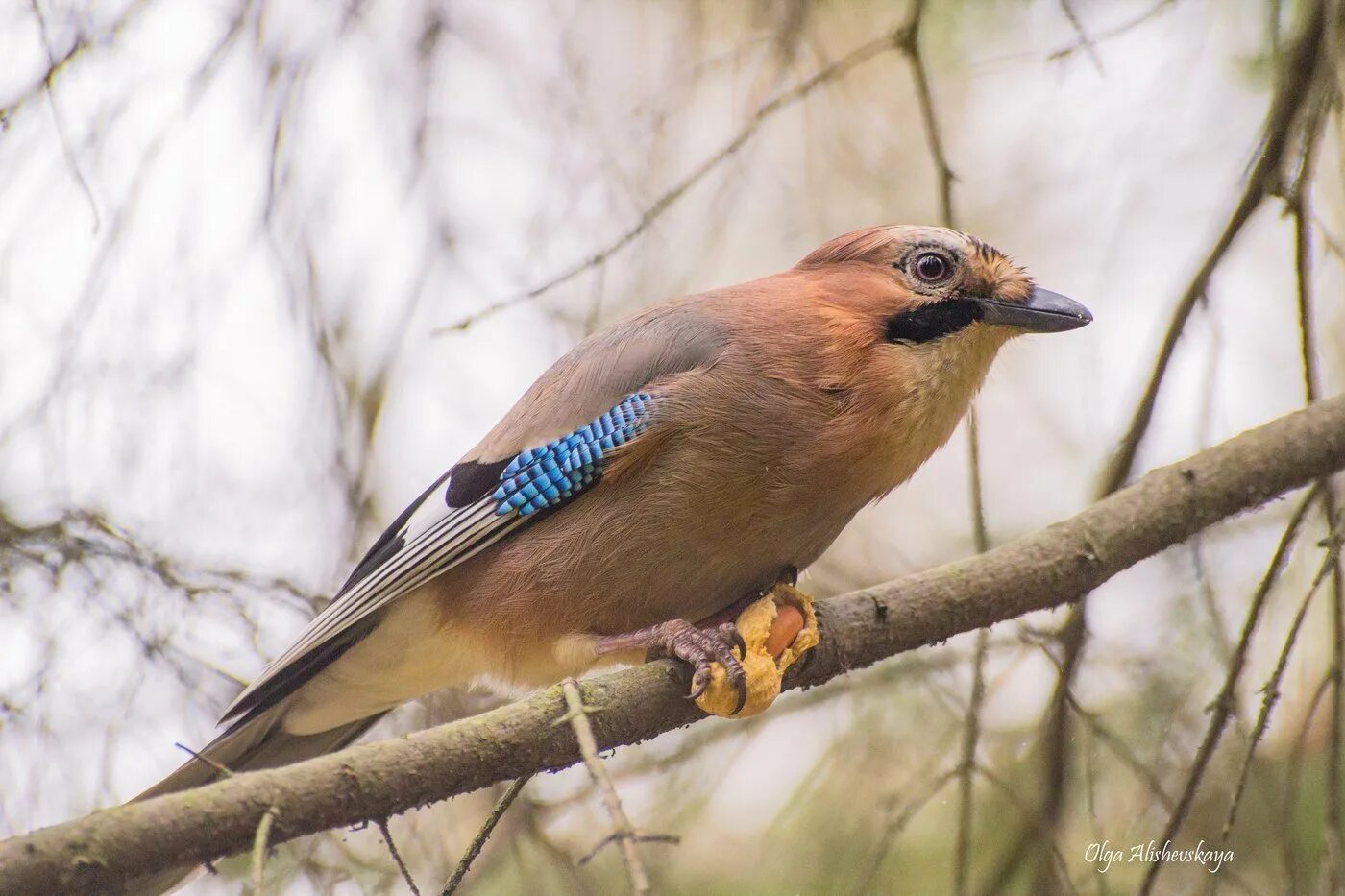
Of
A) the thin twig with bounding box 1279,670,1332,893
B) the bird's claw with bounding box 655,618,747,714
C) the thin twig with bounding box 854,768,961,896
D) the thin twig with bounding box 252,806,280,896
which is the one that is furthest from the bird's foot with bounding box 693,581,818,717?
the thin twig with bounding box 1279,670,1332,893

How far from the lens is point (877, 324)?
3754 millimetres

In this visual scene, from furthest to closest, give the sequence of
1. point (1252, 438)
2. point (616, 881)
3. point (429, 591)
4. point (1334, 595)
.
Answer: point (616, 881), point (429, 591), point (1252, 438), point (1334, 595)

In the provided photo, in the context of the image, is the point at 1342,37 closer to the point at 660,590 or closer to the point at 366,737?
the point at 660,590

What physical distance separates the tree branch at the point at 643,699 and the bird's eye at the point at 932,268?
809 millimetres

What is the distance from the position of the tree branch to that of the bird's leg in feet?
0.20

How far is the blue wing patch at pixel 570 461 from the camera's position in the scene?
367 cm

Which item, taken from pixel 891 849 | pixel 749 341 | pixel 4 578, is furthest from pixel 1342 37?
pixel 4 578

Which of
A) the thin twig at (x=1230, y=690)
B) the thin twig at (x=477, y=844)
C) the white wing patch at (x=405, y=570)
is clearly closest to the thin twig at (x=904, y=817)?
the thin twig at (x=1230, y=690)

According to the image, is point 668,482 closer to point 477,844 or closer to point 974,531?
point 974,531

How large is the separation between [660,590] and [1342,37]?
2373mm

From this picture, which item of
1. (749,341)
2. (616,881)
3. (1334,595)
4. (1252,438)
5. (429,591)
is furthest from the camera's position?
(616,881)

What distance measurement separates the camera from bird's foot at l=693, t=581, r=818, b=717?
3.22 meters

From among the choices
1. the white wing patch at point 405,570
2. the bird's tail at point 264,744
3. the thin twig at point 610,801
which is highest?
the white wing patch at point 405,570

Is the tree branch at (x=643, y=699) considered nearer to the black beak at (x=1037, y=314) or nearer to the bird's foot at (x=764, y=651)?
the bird's foot at (x=764, y=651)
